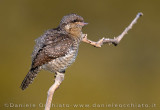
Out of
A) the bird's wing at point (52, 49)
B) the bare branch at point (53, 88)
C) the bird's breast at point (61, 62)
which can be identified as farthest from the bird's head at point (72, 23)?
the bare branch at point (53, 88)

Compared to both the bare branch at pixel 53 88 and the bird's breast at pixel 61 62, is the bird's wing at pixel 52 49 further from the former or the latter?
the bare branch at pixel 53 88

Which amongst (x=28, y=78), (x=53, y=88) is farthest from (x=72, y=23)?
(x=53, y=88)

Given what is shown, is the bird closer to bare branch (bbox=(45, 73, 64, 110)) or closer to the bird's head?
the bird's head

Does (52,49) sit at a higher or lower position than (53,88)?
higher

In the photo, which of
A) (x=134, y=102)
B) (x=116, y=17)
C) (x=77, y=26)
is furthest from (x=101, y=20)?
(x=77, y=26)

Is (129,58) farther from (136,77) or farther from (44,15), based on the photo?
(44,15)

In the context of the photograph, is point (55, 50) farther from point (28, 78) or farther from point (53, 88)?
point (53, 88)

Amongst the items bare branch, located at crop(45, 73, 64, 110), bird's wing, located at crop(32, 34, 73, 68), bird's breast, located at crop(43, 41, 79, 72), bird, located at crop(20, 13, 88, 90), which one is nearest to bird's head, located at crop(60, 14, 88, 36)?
bird, located at crop(20, 13, 88, 90)
